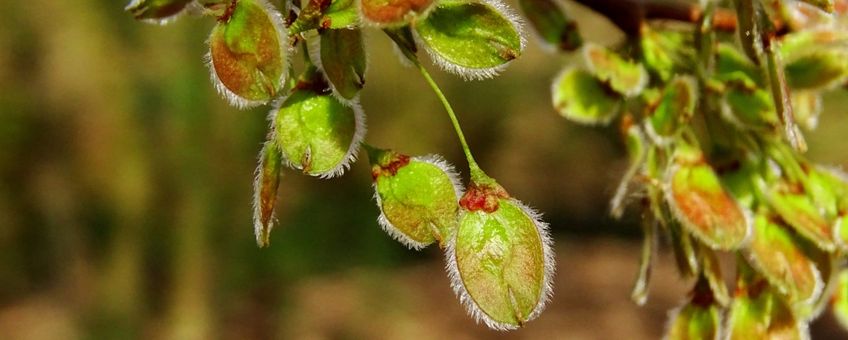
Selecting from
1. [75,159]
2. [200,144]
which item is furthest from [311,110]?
[75,159]

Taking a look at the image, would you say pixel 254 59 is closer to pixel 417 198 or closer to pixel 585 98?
pixel 417 198

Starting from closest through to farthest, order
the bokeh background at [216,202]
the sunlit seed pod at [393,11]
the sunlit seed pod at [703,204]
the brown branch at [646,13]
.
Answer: the sunlit seed pod at [393,11]
the sunlit seed pod at [703,204]
the brown branch at [646,13]
the bokeh background at [216,202]

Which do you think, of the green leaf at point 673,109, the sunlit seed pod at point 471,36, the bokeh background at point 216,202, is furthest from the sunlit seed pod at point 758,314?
the bokeh background at point 216,202

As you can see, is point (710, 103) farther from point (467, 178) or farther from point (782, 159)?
point (467, 178)

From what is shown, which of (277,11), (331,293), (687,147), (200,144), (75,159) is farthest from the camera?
(331,293)

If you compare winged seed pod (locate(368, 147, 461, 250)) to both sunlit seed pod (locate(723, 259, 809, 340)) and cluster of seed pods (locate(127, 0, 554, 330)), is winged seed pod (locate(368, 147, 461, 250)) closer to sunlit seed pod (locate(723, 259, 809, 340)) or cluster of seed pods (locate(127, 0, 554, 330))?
cluster of seed pods (locate(127, 0, 554, 330))

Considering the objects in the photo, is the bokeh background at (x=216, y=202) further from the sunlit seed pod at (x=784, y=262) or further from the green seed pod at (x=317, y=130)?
the green seed pod at (x=317, y=130)

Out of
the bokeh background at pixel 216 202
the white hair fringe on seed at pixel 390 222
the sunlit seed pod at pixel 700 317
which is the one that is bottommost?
the bokeh background at pixel 216 202
